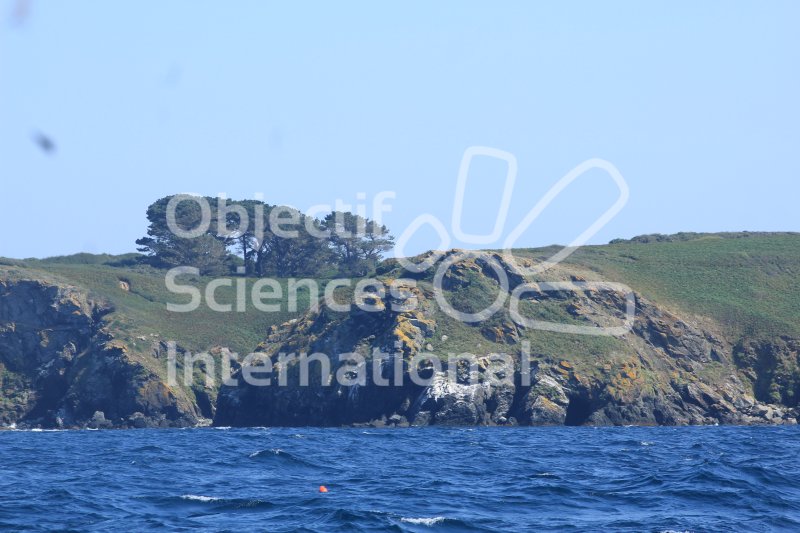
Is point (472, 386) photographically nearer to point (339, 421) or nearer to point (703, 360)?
point (339, 421)

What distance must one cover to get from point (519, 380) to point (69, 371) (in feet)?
138

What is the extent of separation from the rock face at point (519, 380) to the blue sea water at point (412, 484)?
18.0 metres

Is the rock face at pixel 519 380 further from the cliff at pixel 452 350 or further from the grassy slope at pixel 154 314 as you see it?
the grassy slope at pixel 154 314

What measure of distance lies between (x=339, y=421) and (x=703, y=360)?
3080 cm

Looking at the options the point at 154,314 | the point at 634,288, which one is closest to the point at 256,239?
the point at 154,314

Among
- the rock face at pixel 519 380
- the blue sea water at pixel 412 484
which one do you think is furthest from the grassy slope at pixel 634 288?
the blue sea water at pixel 412 484

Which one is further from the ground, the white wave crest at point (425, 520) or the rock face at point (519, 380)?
the rock face at point (519, 380)

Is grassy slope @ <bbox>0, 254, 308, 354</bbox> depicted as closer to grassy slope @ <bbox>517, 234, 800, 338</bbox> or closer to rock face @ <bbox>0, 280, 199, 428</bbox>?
rock face @ <bbox>0, 280, 199, 428</bbox>

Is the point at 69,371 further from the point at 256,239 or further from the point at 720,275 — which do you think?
the point at 720,275

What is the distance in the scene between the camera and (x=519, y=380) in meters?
82.2

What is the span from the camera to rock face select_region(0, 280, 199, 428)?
300ft

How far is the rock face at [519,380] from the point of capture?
262 ft

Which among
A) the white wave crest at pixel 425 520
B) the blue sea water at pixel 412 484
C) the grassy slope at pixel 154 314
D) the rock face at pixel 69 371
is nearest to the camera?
the white wave crest at pixel 425 520

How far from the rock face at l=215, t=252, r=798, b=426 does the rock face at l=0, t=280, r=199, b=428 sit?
6572 mm
